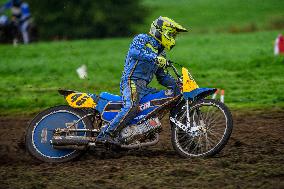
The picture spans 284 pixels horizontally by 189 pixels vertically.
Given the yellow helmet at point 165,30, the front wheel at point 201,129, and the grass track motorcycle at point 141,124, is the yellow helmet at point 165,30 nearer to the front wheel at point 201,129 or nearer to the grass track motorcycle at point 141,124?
the grass track motorcycle at point 141,124

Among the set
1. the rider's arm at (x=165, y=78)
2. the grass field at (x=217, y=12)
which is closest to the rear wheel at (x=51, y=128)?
the rider's arm at (x=165, y=78)

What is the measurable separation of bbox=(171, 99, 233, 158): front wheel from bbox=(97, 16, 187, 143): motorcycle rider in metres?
0.40

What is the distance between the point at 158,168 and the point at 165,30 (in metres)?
1.95

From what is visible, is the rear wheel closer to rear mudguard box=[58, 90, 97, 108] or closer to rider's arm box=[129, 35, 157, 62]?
rear mudguard box=[58, 90, 97, 108]

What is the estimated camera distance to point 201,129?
923cm

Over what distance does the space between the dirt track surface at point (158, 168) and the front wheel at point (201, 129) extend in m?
0.20

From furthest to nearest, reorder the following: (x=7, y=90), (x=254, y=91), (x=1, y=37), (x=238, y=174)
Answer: (x=1, y=37) < (x=7, y=90) < (x=254, y=91) < (x=238, y=174)

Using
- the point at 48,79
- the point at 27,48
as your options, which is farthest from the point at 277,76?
the point at 27,48

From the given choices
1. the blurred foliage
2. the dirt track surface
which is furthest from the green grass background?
the blurred foliage

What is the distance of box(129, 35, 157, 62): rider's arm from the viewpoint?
8.93 metres

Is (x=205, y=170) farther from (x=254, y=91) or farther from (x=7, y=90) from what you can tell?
(x=7, y=90)

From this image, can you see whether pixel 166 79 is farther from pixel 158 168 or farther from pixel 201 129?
pixel 158 168

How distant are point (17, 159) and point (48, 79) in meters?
10.5

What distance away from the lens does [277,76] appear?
19.0 m
